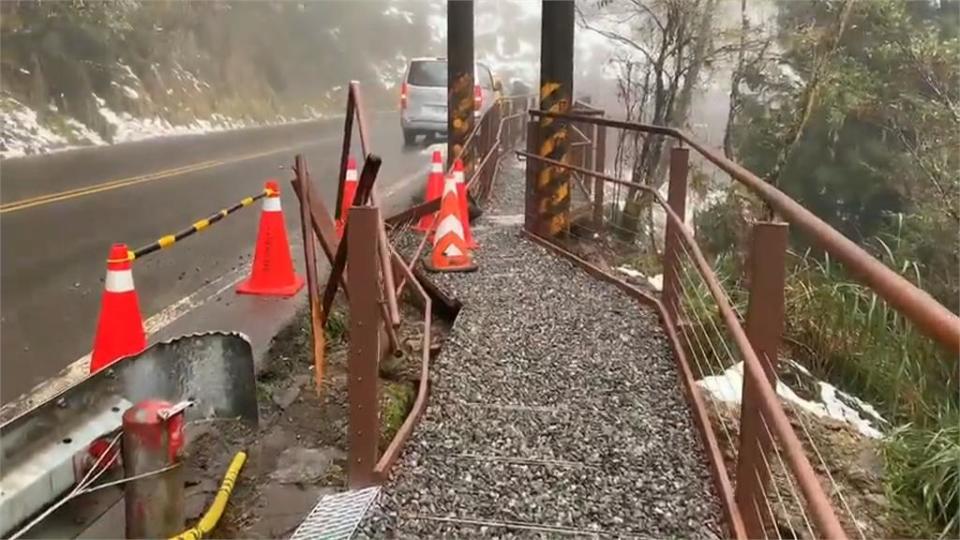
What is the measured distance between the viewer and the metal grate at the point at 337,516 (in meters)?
3.29

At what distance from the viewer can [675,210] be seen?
230 inches

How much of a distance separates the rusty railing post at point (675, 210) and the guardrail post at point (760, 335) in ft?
8.00

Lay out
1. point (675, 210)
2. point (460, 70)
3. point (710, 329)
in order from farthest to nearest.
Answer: point (460, 70) < point (710, 329) < point (675, 210)

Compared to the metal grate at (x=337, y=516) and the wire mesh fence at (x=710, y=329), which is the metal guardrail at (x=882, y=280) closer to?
the wire mesh fence at (x=710, y=329)

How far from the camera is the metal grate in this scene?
3285 millimetres

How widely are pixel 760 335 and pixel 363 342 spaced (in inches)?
56.2

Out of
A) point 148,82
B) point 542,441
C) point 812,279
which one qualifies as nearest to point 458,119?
point 812,279

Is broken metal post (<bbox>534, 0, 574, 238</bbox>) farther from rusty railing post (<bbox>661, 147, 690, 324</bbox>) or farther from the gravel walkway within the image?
rusty railing post (<bbox>661, 147, 690, 324</bbox>)

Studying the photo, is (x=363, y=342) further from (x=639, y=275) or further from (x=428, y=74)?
(x=428, y=74)

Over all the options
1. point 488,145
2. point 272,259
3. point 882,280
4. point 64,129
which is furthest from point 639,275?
point 64,129

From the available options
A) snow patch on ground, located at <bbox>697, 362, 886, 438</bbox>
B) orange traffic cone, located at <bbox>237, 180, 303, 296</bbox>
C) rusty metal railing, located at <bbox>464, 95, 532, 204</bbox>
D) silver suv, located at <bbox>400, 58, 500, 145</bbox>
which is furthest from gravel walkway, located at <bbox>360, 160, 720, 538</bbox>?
silver suv, located at <bbox>400, 58, 500, 145</bbox>

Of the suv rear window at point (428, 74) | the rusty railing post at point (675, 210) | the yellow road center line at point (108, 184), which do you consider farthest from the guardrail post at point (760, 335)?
the suv rear window at point (428, 74)

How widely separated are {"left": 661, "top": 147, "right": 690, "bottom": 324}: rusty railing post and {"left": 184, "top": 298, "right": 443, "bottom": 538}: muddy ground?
1.63 m

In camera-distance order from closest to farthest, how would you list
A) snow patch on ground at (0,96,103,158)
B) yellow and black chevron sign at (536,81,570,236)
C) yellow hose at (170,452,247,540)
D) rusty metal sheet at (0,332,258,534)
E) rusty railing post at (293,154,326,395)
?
rusty metal sheet at (0,332,258,534) < yellow hose at (170,452,247,540) < rusty railing post at (293,154,326,395) < yellow and black chevron sign at (536,81,570,236) < snow patch on ground at (0,96,103,158)
